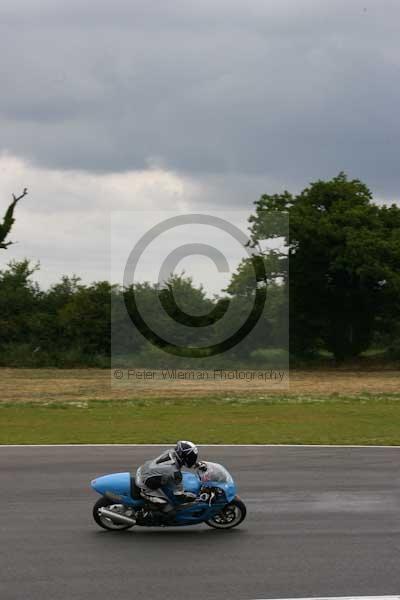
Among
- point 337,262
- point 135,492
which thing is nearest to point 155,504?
point 135,492

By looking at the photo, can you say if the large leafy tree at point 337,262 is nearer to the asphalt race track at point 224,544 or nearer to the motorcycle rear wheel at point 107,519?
the asphalt race track at point 224,544

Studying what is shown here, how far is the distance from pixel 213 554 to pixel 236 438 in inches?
469

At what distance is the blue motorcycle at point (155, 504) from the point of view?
40.8 feet

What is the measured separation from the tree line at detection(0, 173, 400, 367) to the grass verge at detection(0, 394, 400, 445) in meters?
14.8

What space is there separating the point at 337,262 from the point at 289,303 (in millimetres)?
3418

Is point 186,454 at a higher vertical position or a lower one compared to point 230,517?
higher

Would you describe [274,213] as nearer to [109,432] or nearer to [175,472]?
[109,432]

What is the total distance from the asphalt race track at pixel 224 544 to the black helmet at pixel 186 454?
97 centimetres

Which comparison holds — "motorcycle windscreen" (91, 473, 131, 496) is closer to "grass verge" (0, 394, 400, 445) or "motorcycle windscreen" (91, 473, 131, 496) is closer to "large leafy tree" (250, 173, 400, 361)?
"grass verge" (0, 394, 400, 445)

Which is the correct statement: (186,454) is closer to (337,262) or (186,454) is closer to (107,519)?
(107,519)

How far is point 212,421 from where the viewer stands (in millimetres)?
26938

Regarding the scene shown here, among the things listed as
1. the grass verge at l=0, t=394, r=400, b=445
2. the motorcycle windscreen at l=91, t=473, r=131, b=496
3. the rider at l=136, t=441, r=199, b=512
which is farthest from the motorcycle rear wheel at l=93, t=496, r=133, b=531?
the grass verge at l=0, t=394, r=400, b=445

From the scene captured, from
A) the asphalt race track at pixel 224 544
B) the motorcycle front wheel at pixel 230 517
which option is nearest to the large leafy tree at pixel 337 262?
the asphalt race track at pixel 224 544

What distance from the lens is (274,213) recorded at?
169 feet
